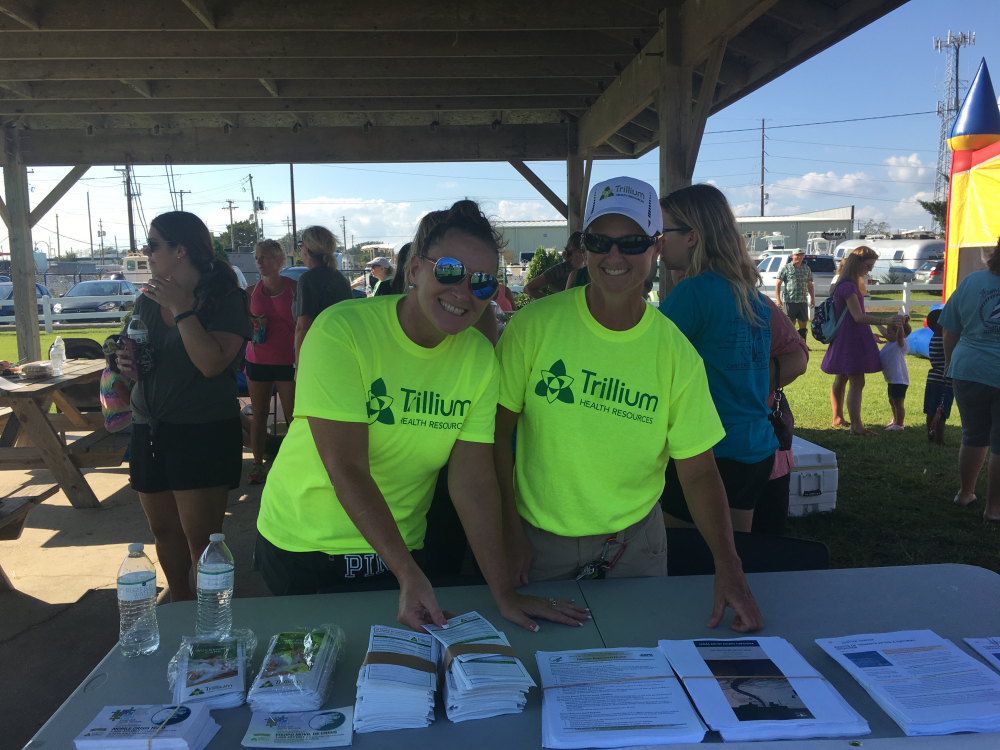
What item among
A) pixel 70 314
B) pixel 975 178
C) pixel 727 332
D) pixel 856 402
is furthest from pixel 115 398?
pixel 70 314

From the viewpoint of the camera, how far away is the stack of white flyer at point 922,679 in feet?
4.09

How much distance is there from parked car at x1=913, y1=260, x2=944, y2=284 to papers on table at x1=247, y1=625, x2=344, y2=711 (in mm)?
23469

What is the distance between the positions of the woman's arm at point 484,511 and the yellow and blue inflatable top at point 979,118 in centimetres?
865

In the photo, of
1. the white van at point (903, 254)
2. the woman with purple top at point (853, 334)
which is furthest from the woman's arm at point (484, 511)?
the white van at point (903, 254)

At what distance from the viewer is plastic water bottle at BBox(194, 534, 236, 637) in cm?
152

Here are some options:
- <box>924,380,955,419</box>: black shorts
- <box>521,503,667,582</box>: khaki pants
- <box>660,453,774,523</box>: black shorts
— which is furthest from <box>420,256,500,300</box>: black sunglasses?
<box>924,380,955,419</box>: black shorts

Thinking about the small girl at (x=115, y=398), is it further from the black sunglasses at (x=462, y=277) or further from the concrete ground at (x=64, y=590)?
the black sunglasses at (x=462, y=277)

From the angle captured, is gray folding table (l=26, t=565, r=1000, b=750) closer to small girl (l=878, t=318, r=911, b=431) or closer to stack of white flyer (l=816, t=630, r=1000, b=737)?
stack of white flyer (l=816, t=630, r=1000, b=737)

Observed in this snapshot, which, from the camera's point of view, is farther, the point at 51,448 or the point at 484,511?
the point at 51,448

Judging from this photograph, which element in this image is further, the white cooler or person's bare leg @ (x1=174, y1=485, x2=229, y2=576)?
the white cooler

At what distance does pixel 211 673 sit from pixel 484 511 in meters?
0.69

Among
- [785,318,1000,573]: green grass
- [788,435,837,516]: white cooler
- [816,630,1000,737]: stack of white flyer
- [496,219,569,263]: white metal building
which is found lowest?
[785,318,1000,573]: green grass

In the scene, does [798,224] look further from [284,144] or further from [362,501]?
[362,501]

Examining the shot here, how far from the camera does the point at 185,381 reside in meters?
2.61
